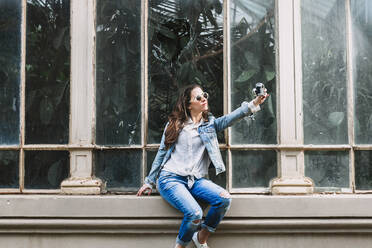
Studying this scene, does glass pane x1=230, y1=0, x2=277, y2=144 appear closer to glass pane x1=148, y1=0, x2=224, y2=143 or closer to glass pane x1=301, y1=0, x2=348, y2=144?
glass pane x1=148, y1=0, x2=224, y2=143

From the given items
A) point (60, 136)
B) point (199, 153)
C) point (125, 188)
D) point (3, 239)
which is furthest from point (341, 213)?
point (3, 239)

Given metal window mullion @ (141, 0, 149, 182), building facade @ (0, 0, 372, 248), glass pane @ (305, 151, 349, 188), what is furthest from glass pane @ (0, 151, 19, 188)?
glass pane @ (305, 151, 349, 188)

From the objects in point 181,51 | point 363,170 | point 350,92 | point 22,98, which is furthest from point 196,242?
point 22,98

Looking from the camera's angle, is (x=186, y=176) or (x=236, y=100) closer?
(x=186, y=176)

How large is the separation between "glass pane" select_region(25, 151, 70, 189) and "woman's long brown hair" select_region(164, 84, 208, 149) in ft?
3.99

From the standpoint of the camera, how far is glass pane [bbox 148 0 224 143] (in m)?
5.66

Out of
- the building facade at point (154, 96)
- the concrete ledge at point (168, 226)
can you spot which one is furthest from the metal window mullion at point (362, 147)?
the concrete ledge at point (168, 226)

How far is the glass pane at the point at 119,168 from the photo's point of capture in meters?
5.60

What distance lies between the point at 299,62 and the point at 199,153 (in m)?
1.50

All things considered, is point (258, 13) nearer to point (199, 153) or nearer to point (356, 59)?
point (356, 59)

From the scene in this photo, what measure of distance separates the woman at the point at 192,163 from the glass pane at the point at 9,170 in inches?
56.3

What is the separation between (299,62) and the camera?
18.3 feet

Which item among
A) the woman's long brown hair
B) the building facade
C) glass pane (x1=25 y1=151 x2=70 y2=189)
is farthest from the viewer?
glass pane (x1=25 y1=151 x2=70 y2=189)

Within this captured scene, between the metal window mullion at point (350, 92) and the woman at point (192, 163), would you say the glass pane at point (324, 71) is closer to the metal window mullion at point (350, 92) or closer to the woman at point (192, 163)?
the metal window mullion at point (350, 92)
